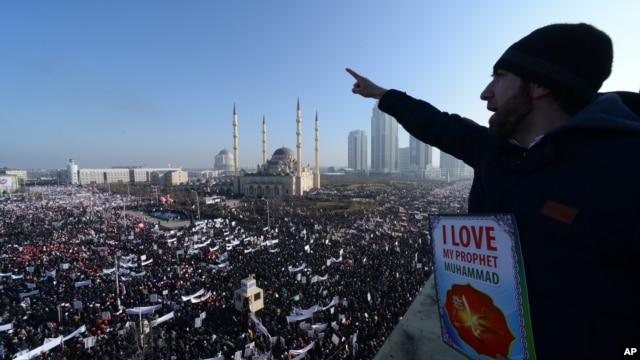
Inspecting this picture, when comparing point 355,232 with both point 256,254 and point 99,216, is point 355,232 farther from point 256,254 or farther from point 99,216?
point 99,216

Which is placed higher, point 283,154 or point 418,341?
point 283,154

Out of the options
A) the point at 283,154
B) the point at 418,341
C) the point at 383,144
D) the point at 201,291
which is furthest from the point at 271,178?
the point at 383,144

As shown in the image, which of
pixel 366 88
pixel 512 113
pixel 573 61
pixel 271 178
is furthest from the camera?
pixel 271 178

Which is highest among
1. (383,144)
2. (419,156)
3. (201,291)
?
(383,144)

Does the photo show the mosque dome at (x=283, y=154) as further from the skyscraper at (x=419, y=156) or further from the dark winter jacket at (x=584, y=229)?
the skyscraper at (x=419, y=156)

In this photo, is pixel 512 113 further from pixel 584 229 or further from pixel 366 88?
pixel 366 88

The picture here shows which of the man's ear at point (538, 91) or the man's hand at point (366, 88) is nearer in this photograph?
the man's ear at point (538, 91)

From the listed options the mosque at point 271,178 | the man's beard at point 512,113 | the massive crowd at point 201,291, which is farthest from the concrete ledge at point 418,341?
the mosque at point 271,178
